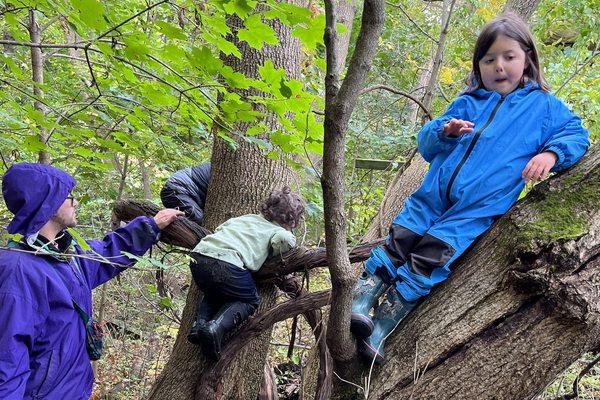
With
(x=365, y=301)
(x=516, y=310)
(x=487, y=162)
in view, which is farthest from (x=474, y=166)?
(x=365, y=301)

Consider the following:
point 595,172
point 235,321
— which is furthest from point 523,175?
point 235,321

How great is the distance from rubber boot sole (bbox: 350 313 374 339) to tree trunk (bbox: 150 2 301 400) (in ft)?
3.47

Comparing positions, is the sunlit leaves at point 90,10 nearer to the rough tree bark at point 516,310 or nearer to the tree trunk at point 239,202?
the tree trunk at point 239,202

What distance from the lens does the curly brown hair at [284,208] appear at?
2.61m

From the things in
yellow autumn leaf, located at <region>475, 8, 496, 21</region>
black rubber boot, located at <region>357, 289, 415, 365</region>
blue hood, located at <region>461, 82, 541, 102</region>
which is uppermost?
yellow autumn leaf, located at <region>475, 8, 496, 21</region>

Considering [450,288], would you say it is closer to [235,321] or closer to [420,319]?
[420,319]

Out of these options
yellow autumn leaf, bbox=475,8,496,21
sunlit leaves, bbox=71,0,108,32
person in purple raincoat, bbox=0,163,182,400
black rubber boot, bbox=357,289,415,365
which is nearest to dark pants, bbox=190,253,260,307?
person in purple raincoat, bbox=0,163,182,400

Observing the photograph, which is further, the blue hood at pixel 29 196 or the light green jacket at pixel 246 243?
the light green jacket at pixel 246 243

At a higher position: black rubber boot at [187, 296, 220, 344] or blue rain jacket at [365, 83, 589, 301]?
blue rain jacket at [365, 83, 589, 301]

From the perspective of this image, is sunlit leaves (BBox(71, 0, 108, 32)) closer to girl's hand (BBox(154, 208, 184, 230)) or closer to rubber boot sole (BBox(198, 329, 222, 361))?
girl's hand (BBox(154, 208, 184, 230))

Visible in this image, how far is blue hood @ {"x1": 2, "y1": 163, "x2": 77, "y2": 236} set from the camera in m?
2.04

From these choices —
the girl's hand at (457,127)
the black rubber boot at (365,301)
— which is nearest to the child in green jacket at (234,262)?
the black rubber boot at (365,301)

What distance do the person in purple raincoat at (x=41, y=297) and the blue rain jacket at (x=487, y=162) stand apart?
124 cm

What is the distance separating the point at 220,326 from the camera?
2.38 m
